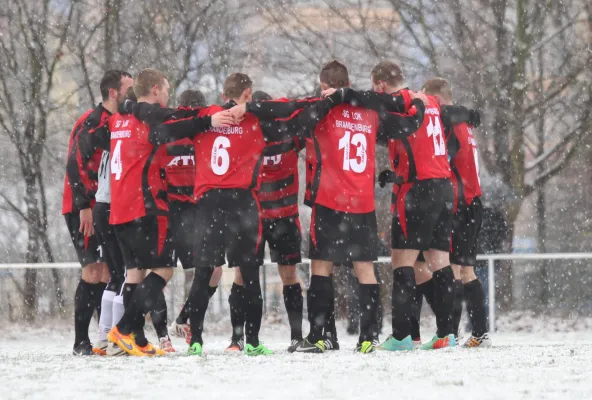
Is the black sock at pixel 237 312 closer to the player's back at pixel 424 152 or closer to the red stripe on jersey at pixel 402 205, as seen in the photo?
the red stripe on jersey at pixel 402 205

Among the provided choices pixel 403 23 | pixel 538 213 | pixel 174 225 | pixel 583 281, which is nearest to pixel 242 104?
pixel 174 225

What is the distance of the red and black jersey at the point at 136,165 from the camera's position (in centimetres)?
759

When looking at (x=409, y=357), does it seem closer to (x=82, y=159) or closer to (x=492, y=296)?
(x=82, y=159)

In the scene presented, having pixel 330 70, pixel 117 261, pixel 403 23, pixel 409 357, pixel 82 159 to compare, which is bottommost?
pixel 409 357

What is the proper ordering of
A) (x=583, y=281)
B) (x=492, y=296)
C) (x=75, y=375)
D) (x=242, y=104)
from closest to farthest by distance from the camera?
(x=75, y=375)
(x=242, y=104)
(x=492, y=296)
(x=583, y=281)

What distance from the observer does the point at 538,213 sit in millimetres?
16906

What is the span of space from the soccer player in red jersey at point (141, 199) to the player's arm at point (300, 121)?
54 centimetres

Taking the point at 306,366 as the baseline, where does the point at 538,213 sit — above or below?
above

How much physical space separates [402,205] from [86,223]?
2.34m

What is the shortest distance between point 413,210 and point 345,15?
368 inches

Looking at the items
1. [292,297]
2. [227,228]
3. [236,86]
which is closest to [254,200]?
[227,228]

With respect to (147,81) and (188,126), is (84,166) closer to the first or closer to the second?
(147,81)

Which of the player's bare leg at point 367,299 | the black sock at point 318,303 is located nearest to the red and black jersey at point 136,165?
the black sock at point 318,303

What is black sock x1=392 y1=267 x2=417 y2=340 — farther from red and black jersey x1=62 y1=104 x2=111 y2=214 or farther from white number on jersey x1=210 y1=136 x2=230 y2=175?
red and black jersey x1=62 y1=104 x2=111 y2=214
